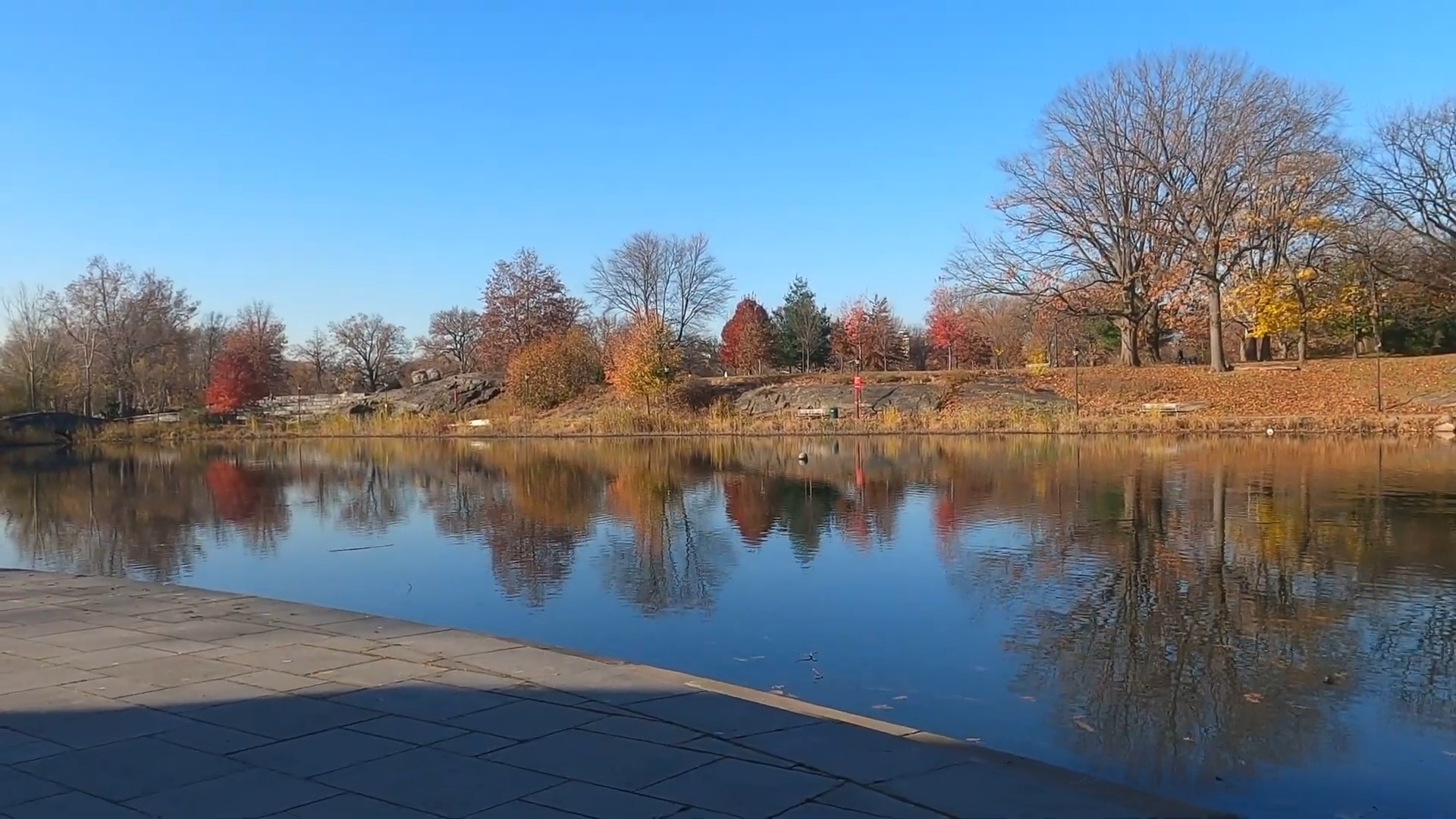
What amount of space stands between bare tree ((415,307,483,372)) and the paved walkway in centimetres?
7314

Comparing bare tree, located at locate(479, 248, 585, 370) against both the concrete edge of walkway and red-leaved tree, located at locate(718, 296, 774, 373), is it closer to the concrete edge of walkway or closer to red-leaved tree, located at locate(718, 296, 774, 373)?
red-leaved tree, located at locate(718, 296, 774, 373)

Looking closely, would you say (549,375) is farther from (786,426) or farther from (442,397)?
(786,426)

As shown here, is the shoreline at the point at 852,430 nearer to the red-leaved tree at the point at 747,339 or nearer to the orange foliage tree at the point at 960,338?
the red-leaved tree at the point at 747,339

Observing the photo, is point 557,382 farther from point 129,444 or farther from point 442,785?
point 442,785

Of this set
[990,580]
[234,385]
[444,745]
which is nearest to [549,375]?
[234,385]

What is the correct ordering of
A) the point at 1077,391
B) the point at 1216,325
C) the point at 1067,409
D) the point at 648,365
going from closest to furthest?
1. the point at 1067,409
2. the point at 1077,391
3. the point at 1216,325
4. the point at 648,365

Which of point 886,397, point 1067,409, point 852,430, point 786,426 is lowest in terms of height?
point 852,430

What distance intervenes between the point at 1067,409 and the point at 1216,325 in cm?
720

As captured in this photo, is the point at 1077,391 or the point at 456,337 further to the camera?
the point at 456,337

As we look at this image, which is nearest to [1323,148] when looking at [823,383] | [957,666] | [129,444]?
[823,383]

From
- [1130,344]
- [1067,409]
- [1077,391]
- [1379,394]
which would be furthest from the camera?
[1130,344]

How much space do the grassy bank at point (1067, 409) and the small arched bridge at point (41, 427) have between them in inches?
56.2

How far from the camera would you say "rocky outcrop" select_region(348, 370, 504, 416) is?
54.2 meters

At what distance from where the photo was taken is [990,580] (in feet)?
36.6
